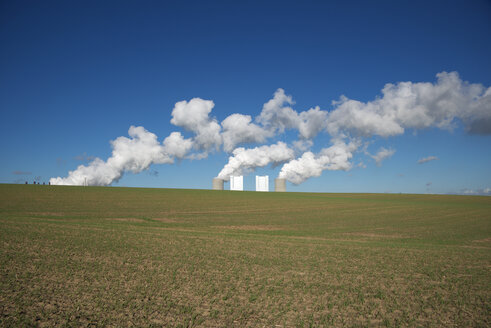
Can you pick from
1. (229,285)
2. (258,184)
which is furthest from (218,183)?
(229,285)

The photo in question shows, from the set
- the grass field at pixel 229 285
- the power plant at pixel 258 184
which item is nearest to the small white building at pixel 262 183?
the power plant at pixel 258 184

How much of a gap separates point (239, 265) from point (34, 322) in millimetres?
7188

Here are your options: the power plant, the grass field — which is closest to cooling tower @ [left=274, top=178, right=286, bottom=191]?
the power plant

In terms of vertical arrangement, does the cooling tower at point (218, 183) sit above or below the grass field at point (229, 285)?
above

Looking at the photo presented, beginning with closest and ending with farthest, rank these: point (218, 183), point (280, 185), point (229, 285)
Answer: point (229, 285)
point (218, 183)
point (280, 185)

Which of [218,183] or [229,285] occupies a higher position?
[218,183]

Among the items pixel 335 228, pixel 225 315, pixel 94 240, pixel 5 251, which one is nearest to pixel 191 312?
pixel 225 315

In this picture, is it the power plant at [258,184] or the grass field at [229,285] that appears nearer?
the grass field at [229,285]

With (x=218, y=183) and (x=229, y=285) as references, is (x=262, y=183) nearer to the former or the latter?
(x=218, y=183)

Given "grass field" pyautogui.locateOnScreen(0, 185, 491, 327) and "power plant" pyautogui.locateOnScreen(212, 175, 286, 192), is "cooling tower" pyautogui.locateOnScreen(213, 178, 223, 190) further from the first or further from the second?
"grass field" pyautogui.locateOnScreen(0, 185, 491, 327)

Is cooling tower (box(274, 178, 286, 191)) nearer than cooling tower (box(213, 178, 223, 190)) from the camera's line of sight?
No

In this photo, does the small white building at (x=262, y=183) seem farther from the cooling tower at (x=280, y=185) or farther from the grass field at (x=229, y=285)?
the grass field at (x=229, y=285)

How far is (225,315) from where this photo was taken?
717 cm

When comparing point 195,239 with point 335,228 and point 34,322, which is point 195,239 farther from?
point 335,228
